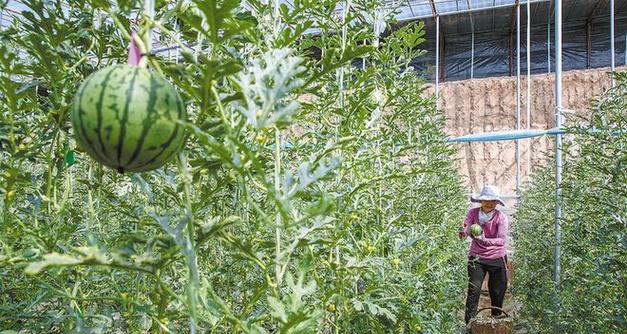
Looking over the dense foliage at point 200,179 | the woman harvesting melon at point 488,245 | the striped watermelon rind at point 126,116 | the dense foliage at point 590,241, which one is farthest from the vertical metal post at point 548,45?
Result: the striped watermelon rind at point 126,116

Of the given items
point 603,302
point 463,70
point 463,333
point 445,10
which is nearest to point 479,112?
point 463,70

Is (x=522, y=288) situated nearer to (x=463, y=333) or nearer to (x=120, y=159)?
(x=463, y=333)

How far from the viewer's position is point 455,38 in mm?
16562

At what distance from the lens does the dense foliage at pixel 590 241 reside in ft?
8.03

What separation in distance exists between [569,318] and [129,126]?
3.41m

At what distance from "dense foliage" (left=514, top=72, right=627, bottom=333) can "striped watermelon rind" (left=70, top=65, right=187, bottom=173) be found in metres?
2.02

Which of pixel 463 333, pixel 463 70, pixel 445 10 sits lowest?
pixel 463 333

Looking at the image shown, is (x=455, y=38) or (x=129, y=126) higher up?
(x=455, y=38)

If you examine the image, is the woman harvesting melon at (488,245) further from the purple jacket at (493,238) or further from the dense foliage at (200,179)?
the dense foliage at (200,179)

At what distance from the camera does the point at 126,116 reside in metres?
0.71

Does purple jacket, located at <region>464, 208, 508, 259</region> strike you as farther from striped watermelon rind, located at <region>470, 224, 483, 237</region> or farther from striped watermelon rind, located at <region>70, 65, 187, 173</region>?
striped watermelon rind, located at <region>70, 65, 187, 173</region>

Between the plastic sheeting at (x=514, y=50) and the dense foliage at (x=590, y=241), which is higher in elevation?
the plastic sheeting at (x=514, y=50)

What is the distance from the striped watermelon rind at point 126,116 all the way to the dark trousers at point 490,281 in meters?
4.42

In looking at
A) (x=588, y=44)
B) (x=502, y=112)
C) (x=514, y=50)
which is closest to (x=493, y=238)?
(x=502, y=112)
